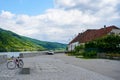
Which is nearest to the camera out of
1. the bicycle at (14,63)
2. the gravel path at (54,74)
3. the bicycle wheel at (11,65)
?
the gravel path at (54,74)

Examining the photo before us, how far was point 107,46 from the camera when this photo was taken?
5744 cm

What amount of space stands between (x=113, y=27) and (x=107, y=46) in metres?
34.2

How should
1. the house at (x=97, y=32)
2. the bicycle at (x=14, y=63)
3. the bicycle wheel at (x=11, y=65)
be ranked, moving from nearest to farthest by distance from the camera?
the bicycle wheel at (x=11, y=65), the bicycle at (x=14, y=63), the house at (x=97, y=32)

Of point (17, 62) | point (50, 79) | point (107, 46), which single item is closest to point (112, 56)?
point (107, 46)

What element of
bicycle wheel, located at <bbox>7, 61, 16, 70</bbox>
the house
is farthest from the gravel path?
the house

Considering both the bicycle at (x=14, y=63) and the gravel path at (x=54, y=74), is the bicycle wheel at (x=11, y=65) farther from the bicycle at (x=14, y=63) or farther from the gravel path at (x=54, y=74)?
the gravel path at (x=54, y=74)

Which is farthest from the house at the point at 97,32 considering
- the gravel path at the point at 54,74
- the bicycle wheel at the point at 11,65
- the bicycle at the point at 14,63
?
the gravel path at the point at 54,74

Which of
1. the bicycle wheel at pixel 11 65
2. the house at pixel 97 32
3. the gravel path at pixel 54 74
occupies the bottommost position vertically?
the gravel path at pixel 54 74

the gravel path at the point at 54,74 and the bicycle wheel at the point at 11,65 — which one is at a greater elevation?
the bicycle wheel at the point at 11,65

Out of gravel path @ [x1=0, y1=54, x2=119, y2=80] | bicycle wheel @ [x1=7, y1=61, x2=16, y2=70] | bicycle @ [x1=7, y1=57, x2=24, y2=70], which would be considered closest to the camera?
gravel path @ [x1=0, y1=54, x2=119, y2=80]

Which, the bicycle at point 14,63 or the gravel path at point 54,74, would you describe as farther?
the bicycle at point 14,63

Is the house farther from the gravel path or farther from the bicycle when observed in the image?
the gravel path

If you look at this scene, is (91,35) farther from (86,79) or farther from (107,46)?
(86,79)

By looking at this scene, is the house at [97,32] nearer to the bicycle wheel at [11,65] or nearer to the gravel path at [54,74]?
the bicycle wheel at [11,65]
